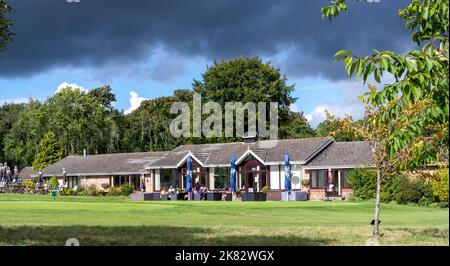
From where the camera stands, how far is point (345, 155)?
5294 centimetres

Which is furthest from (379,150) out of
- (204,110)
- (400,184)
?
(204,110)

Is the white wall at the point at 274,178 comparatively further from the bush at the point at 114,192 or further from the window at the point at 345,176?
the bush at the point at 114,192

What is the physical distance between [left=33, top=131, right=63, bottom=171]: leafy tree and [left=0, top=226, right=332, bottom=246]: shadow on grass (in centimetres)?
6291

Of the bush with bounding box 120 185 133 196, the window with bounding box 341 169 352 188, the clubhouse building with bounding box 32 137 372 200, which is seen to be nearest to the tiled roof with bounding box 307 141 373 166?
the clubhouse building with bounding box 32 137 372 200

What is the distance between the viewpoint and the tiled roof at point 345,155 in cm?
5109

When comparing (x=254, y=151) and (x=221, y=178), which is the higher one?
(x=254, y=151)

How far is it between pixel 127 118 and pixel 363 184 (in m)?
47.5

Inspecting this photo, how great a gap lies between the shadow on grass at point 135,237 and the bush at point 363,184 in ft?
90.1

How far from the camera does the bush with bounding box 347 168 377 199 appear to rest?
44062 mm

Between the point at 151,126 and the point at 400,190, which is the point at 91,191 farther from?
the point at 400,190

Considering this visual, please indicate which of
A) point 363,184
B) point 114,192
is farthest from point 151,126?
point 363,184
